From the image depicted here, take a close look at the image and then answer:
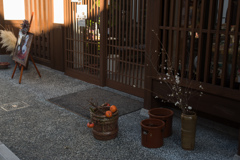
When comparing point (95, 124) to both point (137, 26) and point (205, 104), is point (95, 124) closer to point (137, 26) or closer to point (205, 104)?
point (205, 104)

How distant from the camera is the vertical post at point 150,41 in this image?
3918mm

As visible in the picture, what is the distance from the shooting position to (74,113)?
4.35 m

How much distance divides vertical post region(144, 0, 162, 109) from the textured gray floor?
39cm

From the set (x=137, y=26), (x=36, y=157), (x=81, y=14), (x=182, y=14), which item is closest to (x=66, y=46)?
(x=81, y=14)

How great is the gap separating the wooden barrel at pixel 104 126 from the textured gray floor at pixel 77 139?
7 centimetres

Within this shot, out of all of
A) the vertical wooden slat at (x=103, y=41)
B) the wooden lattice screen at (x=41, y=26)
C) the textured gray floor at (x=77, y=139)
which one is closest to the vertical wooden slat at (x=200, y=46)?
the textured gray floor at (x=77, y=139)

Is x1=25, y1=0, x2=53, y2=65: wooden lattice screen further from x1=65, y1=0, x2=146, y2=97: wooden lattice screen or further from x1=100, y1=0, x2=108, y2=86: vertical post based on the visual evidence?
x1=100, y1=0, x2=108, y2=86: vertical post

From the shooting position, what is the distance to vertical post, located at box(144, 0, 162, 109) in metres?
3.92

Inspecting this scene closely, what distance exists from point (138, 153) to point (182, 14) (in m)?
1.91

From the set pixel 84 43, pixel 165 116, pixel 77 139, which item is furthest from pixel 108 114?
pixel 84 43

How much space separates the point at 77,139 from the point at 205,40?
2.04 metres

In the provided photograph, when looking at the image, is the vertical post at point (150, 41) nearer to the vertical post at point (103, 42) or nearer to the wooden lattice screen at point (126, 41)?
the wooden lattice screen at point (126, 41)

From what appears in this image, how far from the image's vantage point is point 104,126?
133 inches

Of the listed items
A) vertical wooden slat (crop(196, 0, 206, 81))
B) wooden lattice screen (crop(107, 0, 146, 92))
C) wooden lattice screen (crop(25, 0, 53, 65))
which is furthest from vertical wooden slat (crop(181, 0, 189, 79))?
wooden lattice screen (crop(25, 0, 53, 65))
